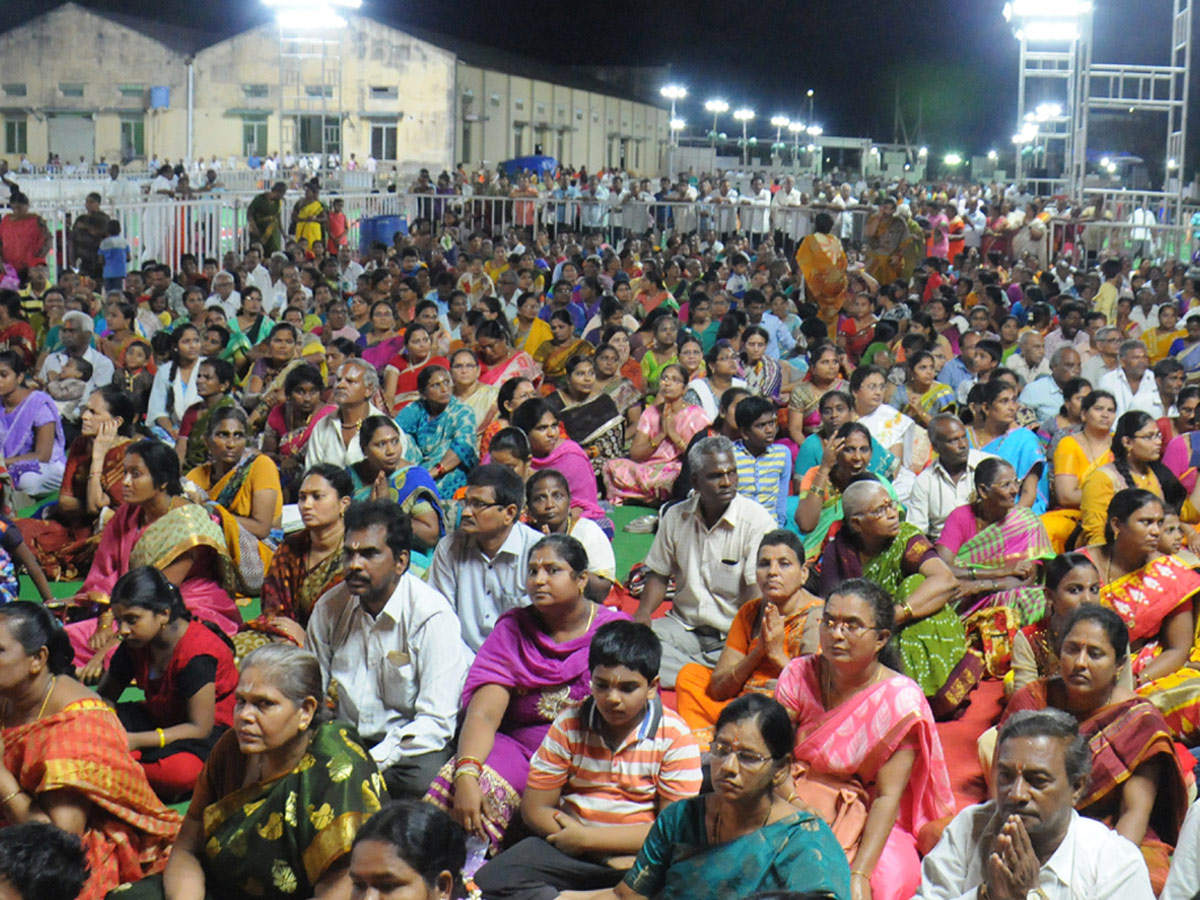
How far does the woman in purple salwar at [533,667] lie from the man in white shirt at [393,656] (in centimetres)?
11

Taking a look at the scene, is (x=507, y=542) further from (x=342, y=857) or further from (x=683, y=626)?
(x=342, y=857)

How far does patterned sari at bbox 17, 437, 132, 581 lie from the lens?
265 inches

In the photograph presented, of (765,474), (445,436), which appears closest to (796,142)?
(445,436)

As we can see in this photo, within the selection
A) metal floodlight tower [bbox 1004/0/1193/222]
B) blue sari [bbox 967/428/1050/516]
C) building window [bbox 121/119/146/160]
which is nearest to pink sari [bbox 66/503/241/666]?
blue sari [bbox 967/428/1050/516]

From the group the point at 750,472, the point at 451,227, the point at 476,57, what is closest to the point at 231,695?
the point at 750,472

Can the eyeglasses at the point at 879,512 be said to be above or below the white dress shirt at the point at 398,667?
above

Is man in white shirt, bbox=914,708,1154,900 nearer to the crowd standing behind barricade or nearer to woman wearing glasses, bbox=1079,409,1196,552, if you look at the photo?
the crowd standing behind barricade

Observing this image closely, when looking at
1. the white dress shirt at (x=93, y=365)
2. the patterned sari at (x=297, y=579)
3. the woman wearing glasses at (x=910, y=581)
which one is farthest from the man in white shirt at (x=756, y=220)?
the patterned sari at (x=297, y=579)

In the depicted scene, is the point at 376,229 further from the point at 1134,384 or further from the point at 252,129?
the point at 252,129

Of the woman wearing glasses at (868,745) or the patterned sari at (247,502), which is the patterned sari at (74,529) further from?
the woman wearing glasses at (868,745)

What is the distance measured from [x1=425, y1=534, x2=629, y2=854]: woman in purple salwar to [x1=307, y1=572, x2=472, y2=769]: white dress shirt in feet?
0.30

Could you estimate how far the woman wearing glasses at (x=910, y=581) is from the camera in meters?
5.00

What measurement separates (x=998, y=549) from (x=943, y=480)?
31.5 inches

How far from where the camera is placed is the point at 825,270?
504 inches
